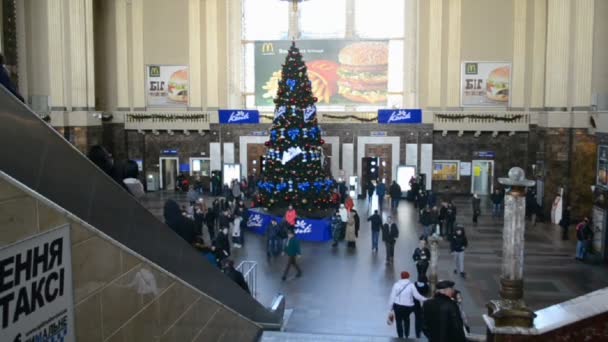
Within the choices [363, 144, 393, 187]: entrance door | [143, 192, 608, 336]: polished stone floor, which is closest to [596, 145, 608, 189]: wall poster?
[143, 192, 608, 336]: polished stone floor

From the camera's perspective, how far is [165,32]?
30.5 meters

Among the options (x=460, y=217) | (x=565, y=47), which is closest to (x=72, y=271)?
(x=460, y=217)

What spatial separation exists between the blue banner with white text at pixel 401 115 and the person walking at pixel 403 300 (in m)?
18.0

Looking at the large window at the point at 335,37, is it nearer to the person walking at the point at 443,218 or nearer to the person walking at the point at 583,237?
the person walking at the point at 443,218

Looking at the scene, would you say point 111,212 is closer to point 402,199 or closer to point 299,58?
point 299,58

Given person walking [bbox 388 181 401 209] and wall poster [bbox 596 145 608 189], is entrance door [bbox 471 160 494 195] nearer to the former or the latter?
person walking [bbox 388 181 401 209]

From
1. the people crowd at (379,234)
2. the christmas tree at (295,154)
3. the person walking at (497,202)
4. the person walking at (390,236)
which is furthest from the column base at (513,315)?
the person walking at (497,202)

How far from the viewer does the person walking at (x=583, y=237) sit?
15906mm

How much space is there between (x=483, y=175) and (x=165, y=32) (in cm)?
1664

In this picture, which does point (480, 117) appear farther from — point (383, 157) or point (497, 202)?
point (497, 202)

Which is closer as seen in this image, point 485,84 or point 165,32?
point 485,84

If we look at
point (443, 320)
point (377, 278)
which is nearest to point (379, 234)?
point (377, 278)

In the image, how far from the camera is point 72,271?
3.56 m

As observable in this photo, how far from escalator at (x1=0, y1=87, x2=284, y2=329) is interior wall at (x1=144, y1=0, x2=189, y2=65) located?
2576 cm
